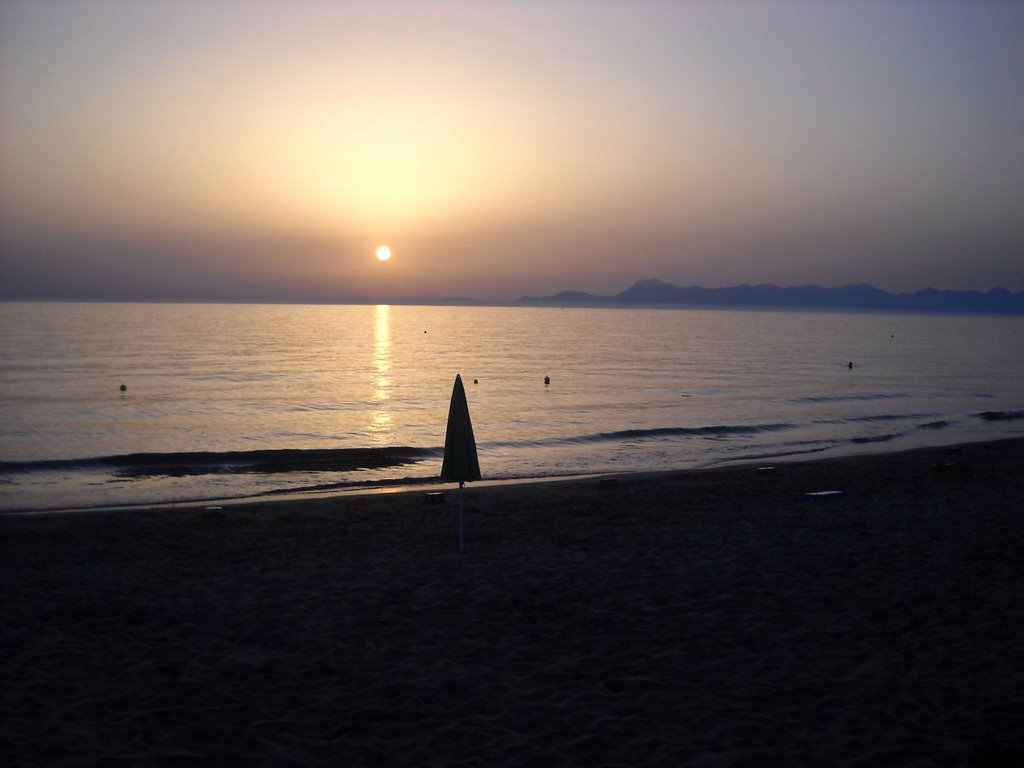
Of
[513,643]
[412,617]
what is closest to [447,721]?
[513,643]

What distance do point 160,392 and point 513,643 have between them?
40.6 meters

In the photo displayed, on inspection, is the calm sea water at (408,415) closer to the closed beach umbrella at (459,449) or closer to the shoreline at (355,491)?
the shoreline at (355,491)

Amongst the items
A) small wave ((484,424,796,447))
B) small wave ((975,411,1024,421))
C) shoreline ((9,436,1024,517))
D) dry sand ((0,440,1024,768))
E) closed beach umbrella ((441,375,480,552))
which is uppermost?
closed beach umbrella ((441,375,480,552))

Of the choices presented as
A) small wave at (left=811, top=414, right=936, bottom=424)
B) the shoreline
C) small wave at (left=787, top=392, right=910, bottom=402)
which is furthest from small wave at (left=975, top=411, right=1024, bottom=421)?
the shoreline

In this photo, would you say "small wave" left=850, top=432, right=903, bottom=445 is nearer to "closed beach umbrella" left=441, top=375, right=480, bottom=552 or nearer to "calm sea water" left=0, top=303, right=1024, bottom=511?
"calm sea water" left=0, top=303, right=1024, bottom=511

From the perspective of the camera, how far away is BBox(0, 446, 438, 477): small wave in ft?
77.6

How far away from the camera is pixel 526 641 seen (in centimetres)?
823

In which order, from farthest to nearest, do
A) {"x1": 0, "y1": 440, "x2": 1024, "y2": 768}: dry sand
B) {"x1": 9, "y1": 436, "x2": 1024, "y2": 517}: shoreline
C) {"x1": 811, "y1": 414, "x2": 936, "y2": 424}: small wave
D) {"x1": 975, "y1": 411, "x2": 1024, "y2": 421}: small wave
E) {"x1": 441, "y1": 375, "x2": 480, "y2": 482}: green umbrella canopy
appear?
{"x1": 975, "y1": 411, "x2": 1024, "y2": 421}: small wave → {"x1": 811, "y1": 414, "x2": 936, "y2": 424}: small wave → {"x1": 9, "y1": 436, "x2": 1024, "y2": 517}: shoreline → {"x1": 441, "y1": 375, "x2": 480, "y2": 482}: green umbrella canopy → {"x1": 0, "y1": 440, "x2": 1024, "y2": 768}: dry sand

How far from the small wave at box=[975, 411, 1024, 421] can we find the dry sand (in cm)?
2638

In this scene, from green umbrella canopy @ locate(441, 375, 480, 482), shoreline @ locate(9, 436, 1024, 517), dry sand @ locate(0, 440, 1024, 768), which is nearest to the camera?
dry sand @ locate(0, 440, 1024, 768)

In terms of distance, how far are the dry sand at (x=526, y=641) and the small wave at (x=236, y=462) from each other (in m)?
9.15

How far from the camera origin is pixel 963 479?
730 inches

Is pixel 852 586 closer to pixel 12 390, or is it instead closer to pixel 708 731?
pixel 708 731

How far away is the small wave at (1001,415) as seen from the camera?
121 ft
